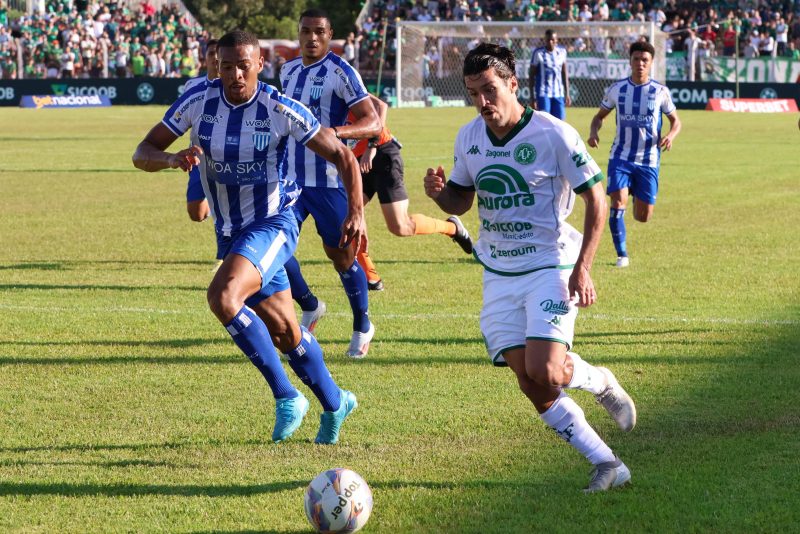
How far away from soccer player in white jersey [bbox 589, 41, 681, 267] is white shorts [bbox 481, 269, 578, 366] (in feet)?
21.1

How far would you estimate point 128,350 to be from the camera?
7.74 metres

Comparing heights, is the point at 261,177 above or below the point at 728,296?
above

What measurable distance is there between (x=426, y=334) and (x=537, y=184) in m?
3.22

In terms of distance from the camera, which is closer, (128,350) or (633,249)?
(128,350)

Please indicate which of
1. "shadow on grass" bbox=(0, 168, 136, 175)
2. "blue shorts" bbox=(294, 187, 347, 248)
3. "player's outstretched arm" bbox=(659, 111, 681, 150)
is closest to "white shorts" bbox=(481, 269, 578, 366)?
"blue shorts" bbox=(294, 187, 347, 248)

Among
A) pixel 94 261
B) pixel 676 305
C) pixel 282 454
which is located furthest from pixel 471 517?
pixel 94 261

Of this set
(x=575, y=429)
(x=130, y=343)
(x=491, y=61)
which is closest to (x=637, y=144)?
(x=130, y=343)

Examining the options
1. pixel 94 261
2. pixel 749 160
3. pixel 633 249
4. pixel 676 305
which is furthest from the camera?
pixel 749 160

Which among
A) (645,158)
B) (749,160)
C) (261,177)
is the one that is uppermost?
(261,177)

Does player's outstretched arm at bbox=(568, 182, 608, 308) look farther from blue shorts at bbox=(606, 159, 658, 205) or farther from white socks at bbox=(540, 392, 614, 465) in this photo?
blue shorts at bbox=(606, 159, 658, 205)

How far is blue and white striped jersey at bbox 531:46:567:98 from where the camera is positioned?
2225cm

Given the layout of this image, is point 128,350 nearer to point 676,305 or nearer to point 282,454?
point 282,454

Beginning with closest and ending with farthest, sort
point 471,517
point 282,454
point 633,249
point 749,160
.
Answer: point 471,517 → point 282,454 → point 633,249 → point 749,160

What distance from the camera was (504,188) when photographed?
514 centimetres
